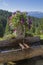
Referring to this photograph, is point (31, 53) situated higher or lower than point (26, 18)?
lower

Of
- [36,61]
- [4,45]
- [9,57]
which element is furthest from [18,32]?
[9,57]

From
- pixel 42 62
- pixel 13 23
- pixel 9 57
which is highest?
pixel 13 23

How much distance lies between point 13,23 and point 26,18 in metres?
0.31

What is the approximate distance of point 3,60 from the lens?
2.53 metres

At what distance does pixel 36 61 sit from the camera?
119 inches

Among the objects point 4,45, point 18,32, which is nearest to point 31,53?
point 4,45

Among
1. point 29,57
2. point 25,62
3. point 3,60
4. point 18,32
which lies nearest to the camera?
point 3,60

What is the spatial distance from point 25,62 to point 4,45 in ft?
2.53

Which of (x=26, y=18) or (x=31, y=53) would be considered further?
(x=26, y=18)

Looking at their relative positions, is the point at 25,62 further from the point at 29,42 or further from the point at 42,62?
the point at 29,42

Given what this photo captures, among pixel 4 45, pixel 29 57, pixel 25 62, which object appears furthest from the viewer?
pixel 4 45

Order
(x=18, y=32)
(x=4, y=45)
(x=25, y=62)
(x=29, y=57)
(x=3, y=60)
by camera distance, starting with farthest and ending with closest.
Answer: (x=18, y=32), (x=4, y=45), (x=25, y=62), (x=29, y=57), (x=3, y=60)

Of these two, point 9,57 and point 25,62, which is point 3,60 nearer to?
point 9,57

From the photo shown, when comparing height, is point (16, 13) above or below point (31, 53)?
above
